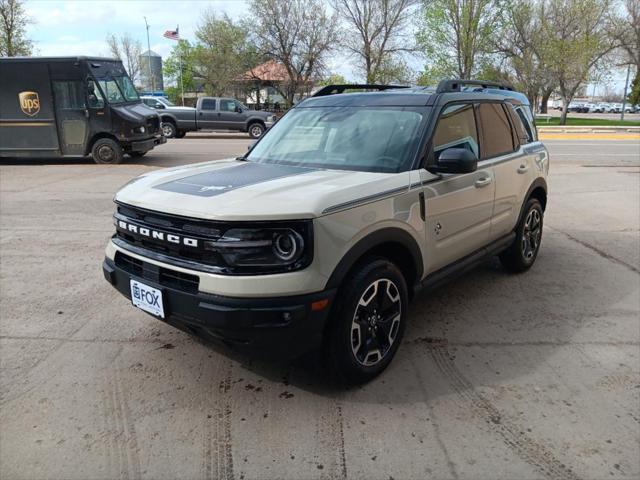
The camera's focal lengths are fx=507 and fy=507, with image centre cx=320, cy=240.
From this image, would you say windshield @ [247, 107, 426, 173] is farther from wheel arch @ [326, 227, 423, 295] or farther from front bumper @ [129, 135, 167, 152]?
front bumper @ [129, 135, 167, 152]

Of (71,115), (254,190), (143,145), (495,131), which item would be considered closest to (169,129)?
(143,145)

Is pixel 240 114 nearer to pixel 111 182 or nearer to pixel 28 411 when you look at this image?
pixel 111 182

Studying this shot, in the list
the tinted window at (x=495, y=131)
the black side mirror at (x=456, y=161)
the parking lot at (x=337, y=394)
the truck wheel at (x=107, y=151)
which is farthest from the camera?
the truck wheel at (x=107, y=151)

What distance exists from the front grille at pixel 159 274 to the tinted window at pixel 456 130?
1942 mm

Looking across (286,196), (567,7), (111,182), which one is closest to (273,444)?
(286,196)

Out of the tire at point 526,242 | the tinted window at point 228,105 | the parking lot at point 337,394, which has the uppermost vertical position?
the tinted window at point 228,105

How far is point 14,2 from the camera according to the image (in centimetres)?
3575

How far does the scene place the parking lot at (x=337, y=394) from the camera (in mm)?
2549

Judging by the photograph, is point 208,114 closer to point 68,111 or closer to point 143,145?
point 143,145

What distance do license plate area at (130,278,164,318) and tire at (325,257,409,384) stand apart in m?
0.98

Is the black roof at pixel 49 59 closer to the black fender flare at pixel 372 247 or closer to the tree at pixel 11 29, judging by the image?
the black fender flare at pixel 372 247

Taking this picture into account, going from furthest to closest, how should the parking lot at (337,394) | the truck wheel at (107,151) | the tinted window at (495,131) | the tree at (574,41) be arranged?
the tree at (574,41)
the truck wheel at (107,151)
the tinted window at (495,131)
the parking lot at (337,394)

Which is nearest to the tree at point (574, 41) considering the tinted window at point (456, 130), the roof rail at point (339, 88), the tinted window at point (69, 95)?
the tinted window at point (69, 95)

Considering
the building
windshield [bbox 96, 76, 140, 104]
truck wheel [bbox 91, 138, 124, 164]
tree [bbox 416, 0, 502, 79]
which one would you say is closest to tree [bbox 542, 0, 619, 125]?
tree [bbox 416, 0, 502, 79]
